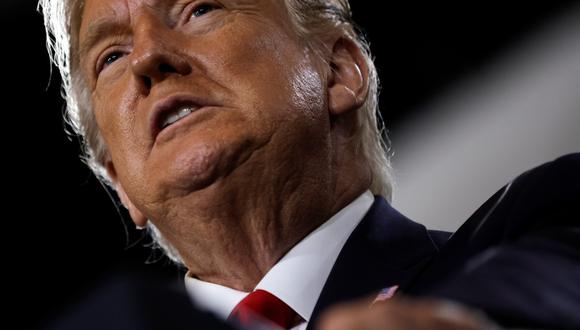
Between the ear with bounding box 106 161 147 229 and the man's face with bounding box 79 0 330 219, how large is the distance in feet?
0.73

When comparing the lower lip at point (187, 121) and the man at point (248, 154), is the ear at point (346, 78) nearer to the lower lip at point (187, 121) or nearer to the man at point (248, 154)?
the man at point (248, 154)

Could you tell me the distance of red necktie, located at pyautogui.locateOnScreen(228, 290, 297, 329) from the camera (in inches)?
66.0

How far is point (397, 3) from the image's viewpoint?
246 centimetres

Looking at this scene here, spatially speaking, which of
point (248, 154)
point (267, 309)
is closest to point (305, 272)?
point (267, 309)

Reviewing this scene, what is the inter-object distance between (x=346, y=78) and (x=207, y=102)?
41cm

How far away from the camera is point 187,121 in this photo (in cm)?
173

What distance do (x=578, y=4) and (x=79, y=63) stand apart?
1.28 meters

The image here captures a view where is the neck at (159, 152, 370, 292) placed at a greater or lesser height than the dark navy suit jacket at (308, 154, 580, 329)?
lesser

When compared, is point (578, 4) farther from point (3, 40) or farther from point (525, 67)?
point (3, 40)

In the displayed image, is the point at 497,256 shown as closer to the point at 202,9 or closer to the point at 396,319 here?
the point at 396,319

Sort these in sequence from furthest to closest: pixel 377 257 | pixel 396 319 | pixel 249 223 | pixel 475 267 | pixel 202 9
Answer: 1. pixel 202 9
2. pixel 249 223
3. pixel 377 257
4. pixel 475 267
5. pixel 396 319

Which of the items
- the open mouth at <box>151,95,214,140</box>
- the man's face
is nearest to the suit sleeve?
the man's face

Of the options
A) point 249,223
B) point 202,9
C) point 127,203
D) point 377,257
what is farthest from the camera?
point 127,203

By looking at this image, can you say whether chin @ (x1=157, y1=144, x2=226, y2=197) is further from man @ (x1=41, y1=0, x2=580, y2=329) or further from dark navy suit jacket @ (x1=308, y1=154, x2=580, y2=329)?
dark navy suit jacket @ (x1=308, y1=154, x2=580, y2=329)
